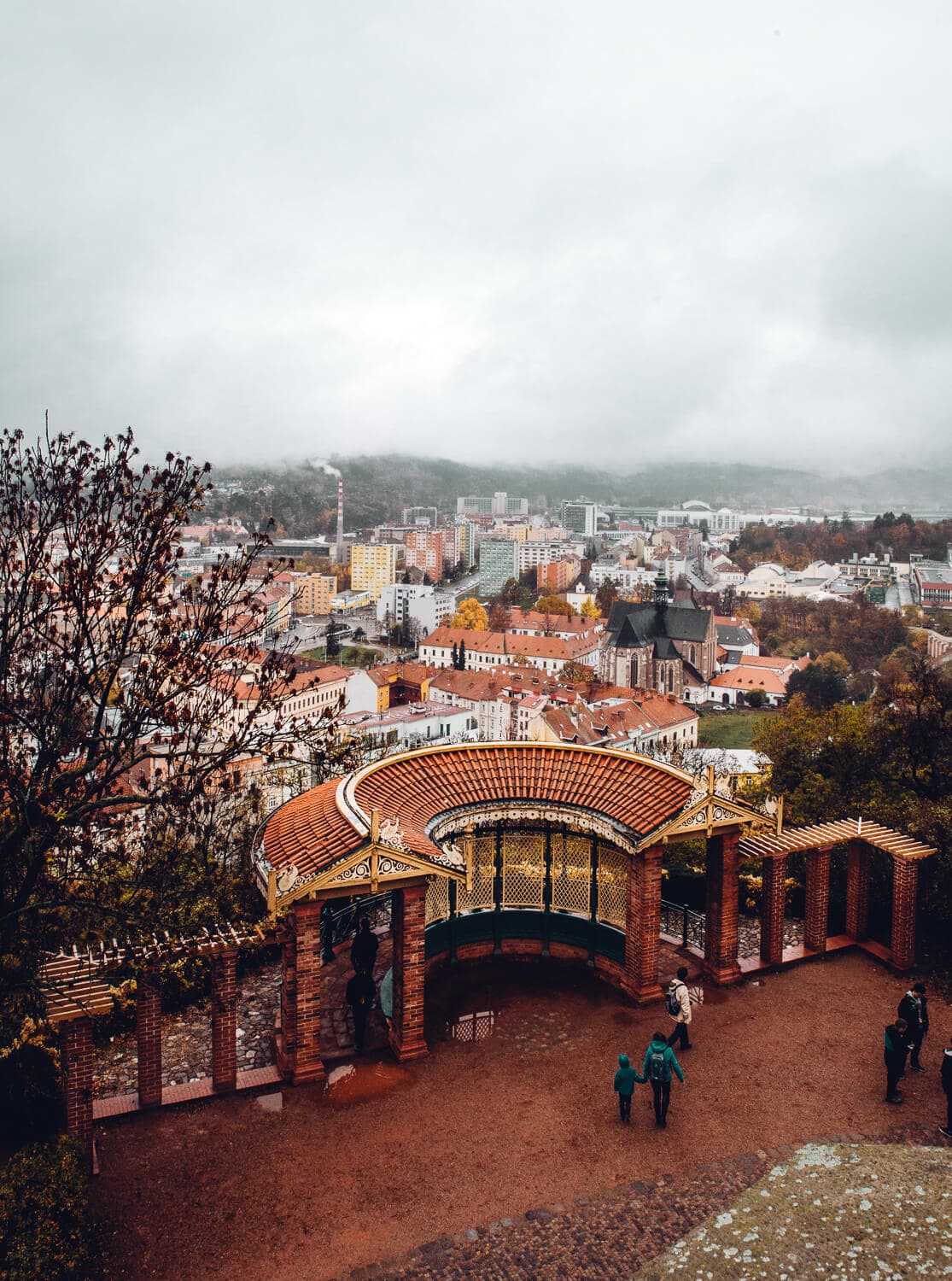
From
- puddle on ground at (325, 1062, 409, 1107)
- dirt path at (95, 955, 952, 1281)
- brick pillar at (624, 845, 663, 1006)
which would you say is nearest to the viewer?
dirt path at (95, 955, 952, 1281)

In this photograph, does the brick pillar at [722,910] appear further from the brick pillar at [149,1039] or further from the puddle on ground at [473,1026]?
the brick pillar at [149,1039]

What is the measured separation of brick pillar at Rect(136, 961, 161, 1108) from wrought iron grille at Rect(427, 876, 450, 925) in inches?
214

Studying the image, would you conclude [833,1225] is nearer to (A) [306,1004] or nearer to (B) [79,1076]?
(A) [306,1004]

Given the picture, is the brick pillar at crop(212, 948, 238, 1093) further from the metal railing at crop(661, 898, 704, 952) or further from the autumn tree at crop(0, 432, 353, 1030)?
the metal railing at crop(661, 898, 704, 952)

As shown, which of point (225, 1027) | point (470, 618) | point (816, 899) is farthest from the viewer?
point (470, 618)

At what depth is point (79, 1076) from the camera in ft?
34.5

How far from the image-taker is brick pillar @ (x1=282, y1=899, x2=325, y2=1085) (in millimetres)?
12258

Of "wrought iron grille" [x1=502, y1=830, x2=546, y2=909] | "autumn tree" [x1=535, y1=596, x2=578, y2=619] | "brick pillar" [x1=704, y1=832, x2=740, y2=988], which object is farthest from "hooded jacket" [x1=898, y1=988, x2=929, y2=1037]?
"autumn tree" [x1=535, y1=596, x2=578, y2=619]

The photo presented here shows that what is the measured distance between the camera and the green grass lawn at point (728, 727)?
269 ft

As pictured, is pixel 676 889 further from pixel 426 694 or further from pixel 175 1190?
pixel 426 694

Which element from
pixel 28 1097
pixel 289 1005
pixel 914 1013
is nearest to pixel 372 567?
pixel 289 1005

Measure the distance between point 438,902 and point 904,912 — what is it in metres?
7.63

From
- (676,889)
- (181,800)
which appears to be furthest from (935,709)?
(181,800)

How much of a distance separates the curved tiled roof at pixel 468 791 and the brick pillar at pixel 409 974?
766 mm
